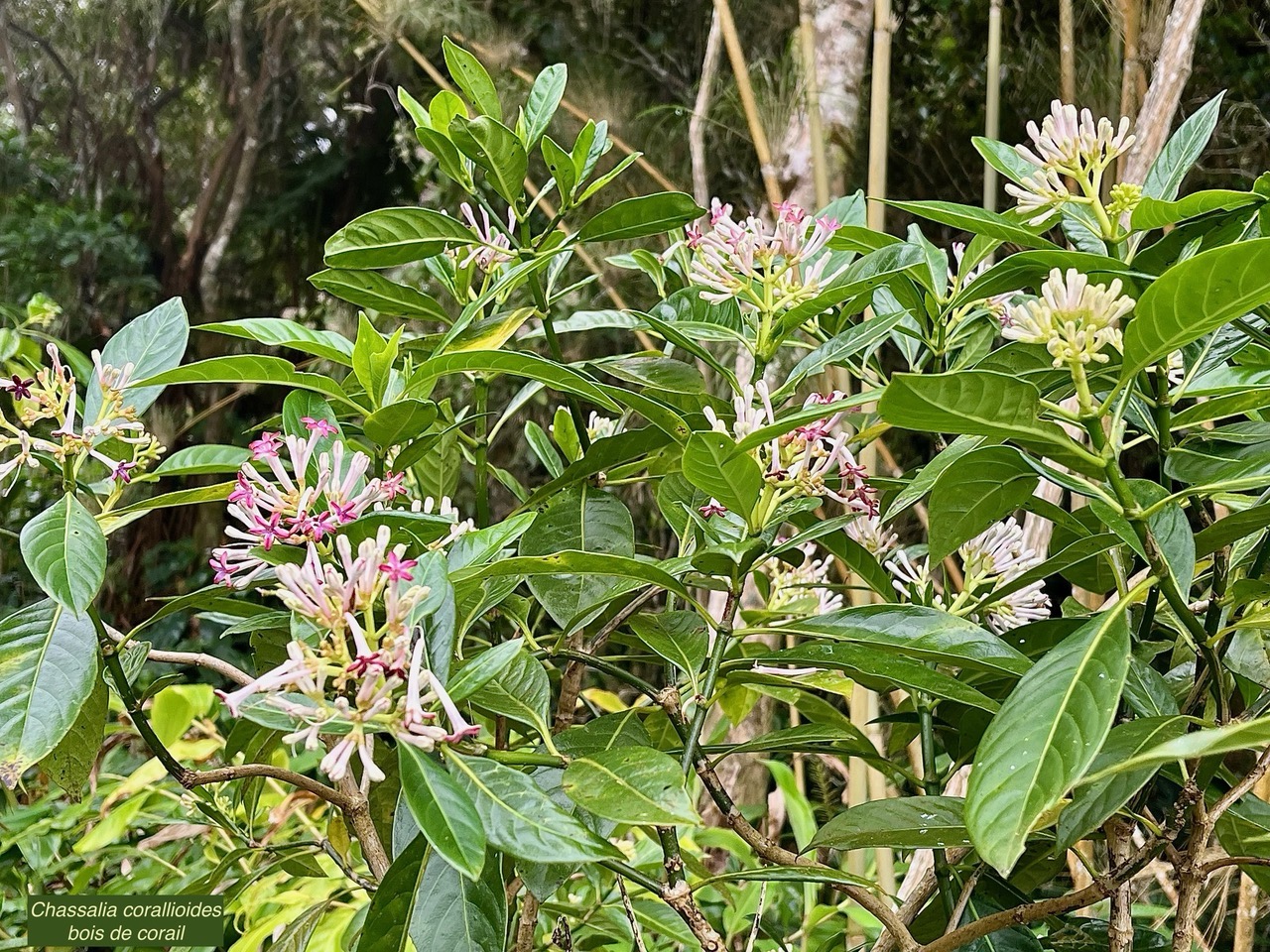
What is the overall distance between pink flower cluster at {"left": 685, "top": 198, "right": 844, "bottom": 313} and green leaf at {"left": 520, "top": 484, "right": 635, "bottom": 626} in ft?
0.31

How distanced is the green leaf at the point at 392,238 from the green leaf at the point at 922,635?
0.20 m

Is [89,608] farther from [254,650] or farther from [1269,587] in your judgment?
[1269,587]

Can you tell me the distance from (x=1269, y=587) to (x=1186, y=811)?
78mm

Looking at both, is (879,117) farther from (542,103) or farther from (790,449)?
(790,449)

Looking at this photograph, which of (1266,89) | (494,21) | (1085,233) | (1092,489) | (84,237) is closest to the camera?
(1092,489)

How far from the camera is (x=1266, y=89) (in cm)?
182

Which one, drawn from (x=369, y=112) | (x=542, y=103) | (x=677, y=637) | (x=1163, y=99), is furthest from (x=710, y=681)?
(x=369, y=112)

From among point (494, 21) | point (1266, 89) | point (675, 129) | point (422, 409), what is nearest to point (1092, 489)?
point (422, 409)

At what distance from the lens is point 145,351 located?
40 centimetres

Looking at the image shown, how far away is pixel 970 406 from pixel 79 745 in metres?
0.33

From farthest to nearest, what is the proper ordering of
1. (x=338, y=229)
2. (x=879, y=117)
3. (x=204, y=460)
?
1. (x=338, y=229)
2. (x=879, y=117)
3. (x=204, y=460)

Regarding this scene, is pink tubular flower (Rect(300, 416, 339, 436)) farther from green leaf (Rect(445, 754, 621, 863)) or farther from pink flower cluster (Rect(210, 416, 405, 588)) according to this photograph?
green leaf (Rect(445, 754, 621, 863))

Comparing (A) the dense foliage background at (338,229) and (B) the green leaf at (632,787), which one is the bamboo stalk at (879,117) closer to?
(A) the dense foliage background at (338,229)

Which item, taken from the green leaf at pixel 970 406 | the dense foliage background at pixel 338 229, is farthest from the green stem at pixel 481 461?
the green leaf at pixel 970 406
